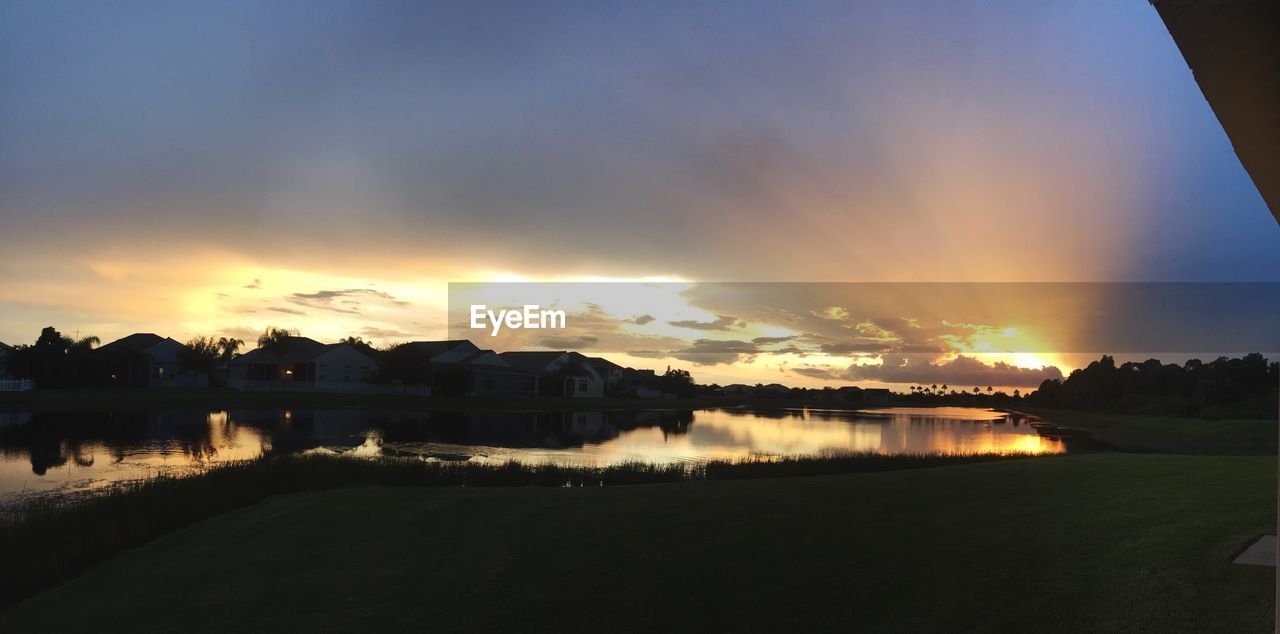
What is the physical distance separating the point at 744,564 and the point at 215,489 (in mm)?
13357

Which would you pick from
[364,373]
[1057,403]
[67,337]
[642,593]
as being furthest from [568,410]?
[1057,403]

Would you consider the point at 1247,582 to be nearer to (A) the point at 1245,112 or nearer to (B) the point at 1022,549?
(B) the point at 1022,549

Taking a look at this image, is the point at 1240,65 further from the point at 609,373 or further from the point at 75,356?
the point at 609,373

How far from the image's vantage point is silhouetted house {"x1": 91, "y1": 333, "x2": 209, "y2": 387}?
71.9m

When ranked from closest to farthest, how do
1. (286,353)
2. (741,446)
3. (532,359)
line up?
(741,446), (286,353), (532,359)

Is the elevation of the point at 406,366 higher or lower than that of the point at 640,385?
higher

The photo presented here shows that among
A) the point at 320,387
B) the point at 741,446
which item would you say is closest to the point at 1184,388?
the point at 741,446

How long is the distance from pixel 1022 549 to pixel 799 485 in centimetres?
583

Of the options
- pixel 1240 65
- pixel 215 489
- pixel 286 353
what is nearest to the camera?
pixel 1240 65

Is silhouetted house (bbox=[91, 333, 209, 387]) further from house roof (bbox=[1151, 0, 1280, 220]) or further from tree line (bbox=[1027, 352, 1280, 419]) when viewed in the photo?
tree line (bbox=[1027, 352, 1280, 419])

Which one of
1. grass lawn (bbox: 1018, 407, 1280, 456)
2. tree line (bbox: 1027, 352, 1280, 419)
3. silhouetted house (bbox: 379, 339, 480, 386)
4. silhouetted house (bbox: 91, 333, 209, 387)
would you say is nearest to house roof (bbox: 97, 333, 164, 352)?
silhouetted house (bbox: 91, 333, 209, 387)

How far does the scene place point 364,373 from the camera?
261 feet

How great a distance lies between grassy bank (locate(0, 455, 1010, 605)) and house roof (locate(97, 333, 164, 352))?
2724 inches

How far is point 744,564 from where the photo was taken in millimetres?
9078
